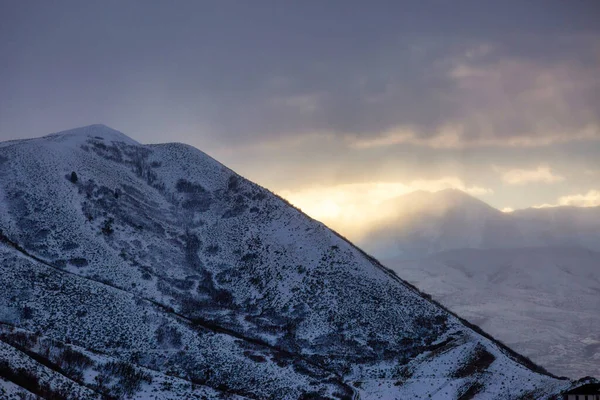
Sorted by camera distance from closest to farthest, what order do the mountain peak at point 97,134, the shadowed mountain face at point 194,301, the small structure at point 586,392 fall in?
the small structure at point 586,392 → the shadowed mountain face at point 194,301 → the mountain peak at point 97,134

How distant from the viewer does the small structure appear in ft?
257

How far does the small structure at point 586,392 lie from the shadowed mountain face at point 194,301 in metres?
1.30

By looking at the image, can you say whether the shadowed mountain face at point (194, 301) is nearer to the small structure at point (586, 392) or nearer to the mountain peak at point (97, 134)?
the small structure at point (586, 392)

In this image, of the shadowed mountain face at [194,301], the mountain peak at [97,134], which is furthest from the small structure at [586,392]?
the mountain peak at [97,134]

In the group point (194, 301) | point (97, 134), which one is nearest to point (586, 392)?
point (194, 301)

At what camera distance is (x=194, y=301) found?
12631 cm

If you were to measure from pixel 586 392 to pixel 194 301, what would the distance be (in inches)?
2680

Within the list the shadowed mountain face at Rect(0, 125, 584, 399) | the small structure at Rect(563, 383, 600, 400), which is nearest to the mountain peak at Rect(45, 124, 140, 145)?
the shadowed mountain face at Rect(0, 125, 584, 399)

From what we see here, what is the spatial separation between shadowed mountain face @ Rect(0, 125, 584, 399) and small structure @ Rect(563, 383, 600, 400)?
4.25 ft

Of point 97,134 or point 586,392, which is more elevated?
point 97,134

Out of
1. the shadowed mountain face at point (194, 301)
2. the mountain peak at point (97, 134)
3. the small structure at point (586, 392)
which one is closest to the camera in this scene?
the small structure at point (586, 392)

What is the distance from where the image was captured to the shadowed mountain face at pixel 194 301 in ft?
308

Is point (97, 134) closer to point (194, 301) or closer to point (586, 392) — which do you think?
point (194, 301)

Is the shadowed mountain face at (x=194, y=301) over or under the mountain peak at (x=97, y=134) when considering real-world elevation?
under
